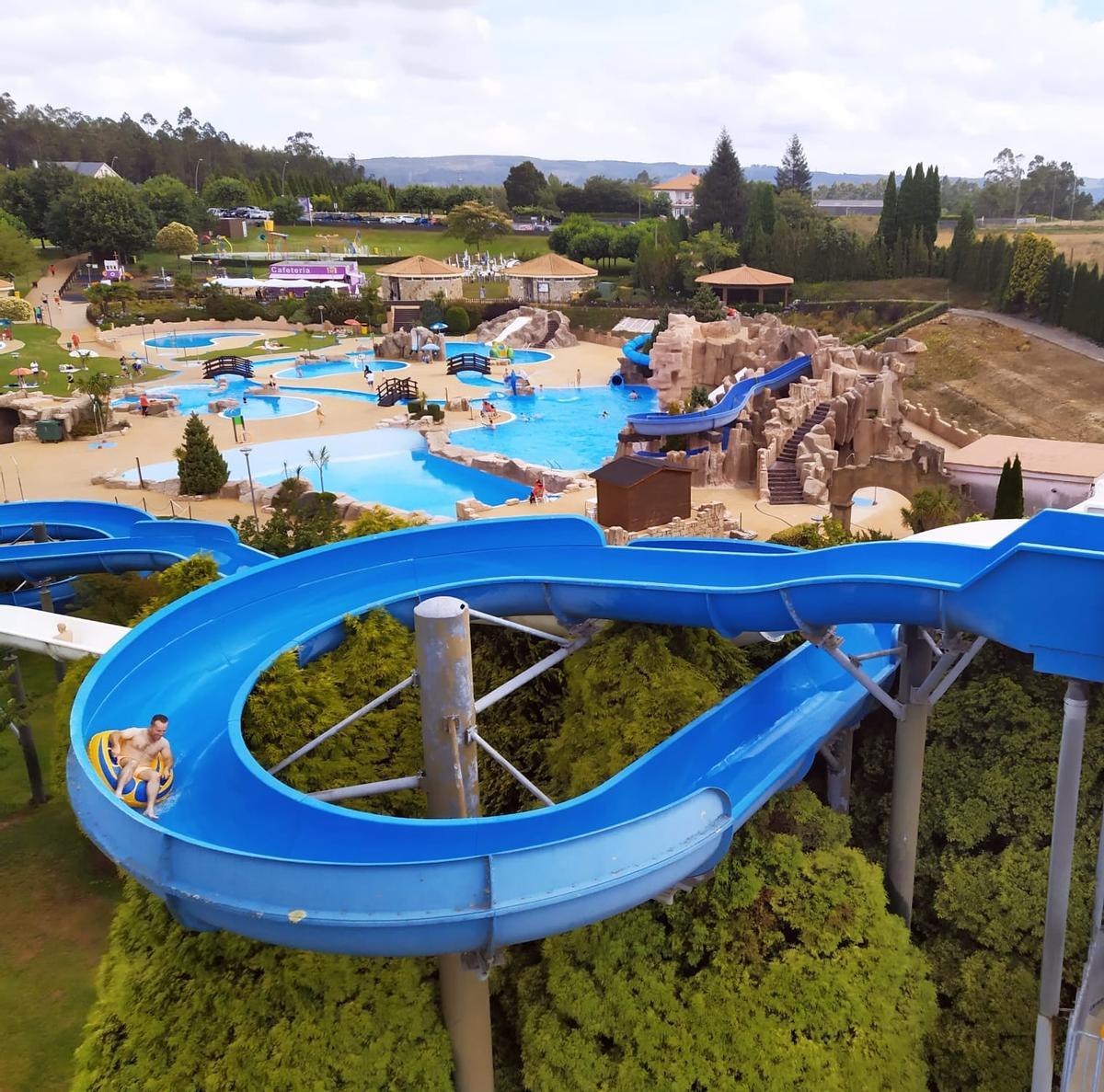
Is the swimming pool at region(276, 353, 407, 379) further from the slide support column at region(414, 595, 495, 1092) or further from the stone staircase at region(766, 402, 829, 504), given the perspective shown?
the slide support column at region(414, 595, 495, 1092)

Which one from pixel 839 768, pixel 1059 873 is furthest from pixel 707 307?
pixel 1059 873

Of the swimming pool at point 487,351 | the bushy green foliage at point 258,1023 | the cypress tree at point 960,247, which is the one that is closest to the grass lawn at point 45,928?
the bushy green foliage at point 258,1023

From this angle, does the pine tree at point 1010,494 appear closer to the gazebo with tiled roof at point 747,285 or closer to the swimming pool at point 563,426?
the swimming pool at point 563,426

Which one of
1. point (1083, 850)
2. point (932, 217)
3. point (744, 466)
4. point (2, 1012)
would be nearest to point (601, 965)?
point (1083, 850)

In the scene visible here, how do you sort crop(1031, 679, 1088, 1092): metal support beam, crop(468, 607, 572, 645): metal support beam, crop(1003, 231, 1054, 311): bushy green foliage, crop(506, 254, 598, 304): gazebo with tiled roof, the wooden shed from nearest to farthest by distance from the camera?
1. crop(1031, 679, 1088, 1092): metal support beam
2. crop(468, 607, 572, 645): metal support beam
3. the wooden shed
4. crop(1003, 231, 1054, 311): bushy green foliage
5. crop(506, 254, 598, 304): gazebo with tiled roof

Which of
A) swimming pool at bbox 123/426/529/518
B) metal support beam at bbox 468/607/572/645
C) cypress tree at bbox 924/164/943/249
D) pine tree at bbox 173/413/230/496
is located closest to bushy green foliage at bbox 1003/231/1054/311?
cypress tree at bbox 924/164/943/249

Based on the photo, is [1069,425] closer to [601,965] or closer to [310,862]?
[601,965]
